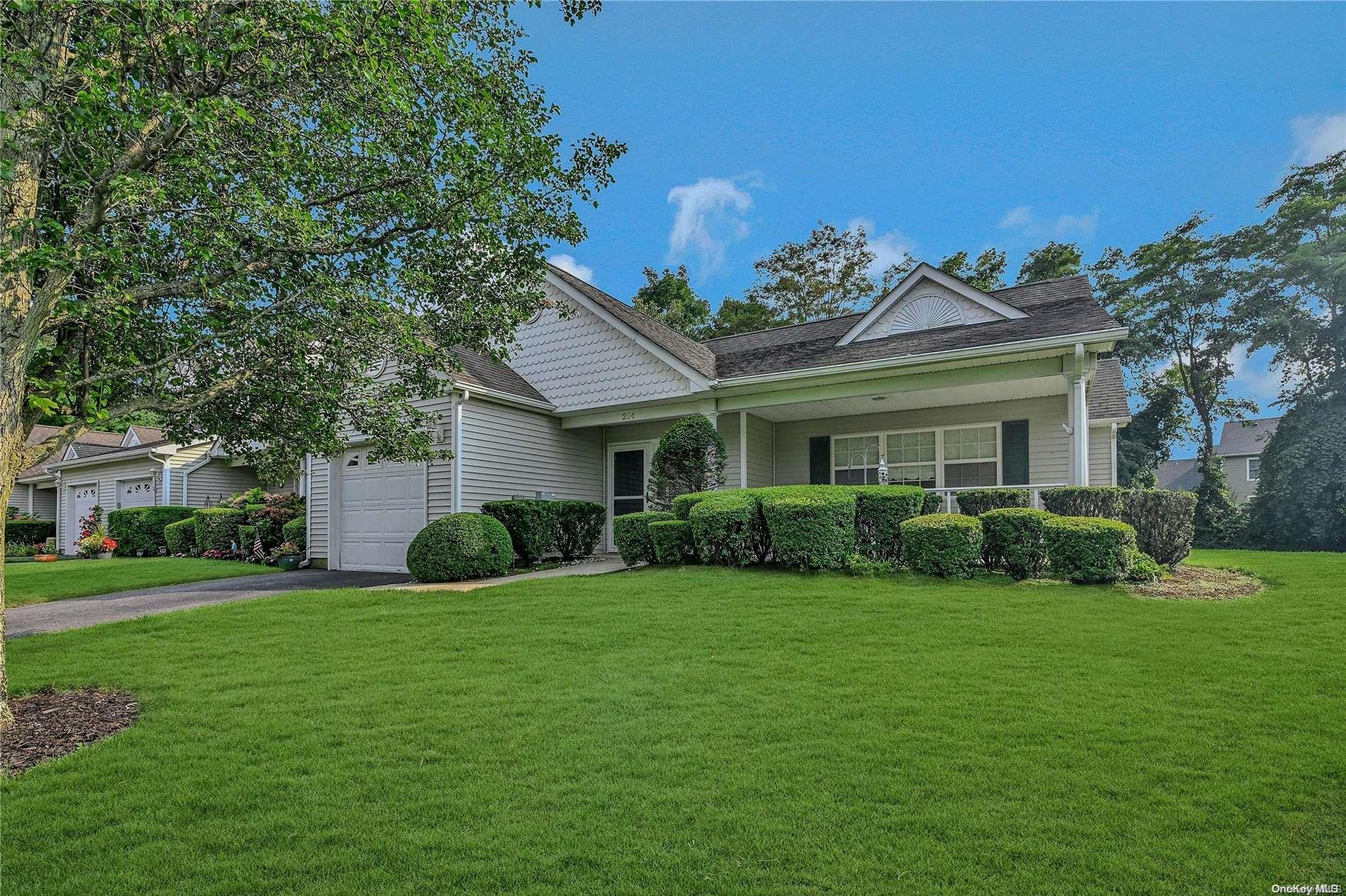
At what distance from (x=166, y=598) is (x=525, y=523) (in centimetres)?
521

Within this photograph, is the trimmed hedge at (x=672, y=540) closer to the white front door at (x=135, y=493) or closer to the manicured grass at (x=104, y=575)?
the manicured grass at (x=104, y=575)

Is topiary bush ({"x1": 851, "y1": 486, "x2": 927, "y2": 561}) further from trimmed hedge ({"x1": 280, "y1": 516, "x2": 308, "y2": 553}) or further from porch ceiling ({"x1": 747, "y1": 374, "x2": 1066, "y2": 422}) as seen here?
trimmed hedge ({"x1": 280, "y1": 516, "x2": 308, "y2": 553})

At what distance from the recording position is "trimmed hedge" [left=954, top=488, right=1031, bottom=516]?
9641mm

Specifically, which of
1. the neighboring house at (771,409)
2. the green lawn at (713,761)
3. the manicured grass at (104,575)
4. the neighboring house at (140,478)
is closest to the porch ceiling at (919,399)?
the neighboring house at (771,409)

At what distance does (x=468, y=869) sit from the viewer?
248 cm

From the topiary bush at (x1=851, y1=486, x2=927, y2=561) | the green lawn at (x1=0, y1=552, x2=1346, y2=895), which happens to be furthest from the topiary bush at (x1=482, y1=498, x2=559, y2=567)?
the topiary bush at (x1=851, y1=486, x2=927, y2=561)

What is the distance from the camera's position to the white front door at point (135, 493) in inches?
811

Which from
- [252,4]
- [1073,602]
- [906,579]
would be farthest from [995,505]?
[252,4]

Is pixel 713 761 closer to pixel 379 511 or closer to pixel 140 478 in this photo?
pixel 379 511

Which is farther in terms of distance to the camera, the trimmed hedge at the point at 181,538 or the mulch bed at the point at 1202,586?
the trimmed hedge at the point at 181,538

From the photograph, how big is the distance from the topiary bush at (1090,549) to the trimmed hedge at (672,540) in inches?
192

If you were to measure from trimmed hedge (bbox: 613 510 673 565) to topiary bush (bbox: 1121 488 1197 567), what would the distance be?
6579 millimetres

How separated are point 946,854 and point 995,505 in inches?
320

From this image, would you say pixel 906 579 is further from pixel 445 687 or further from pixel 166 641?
pixel 166 641
